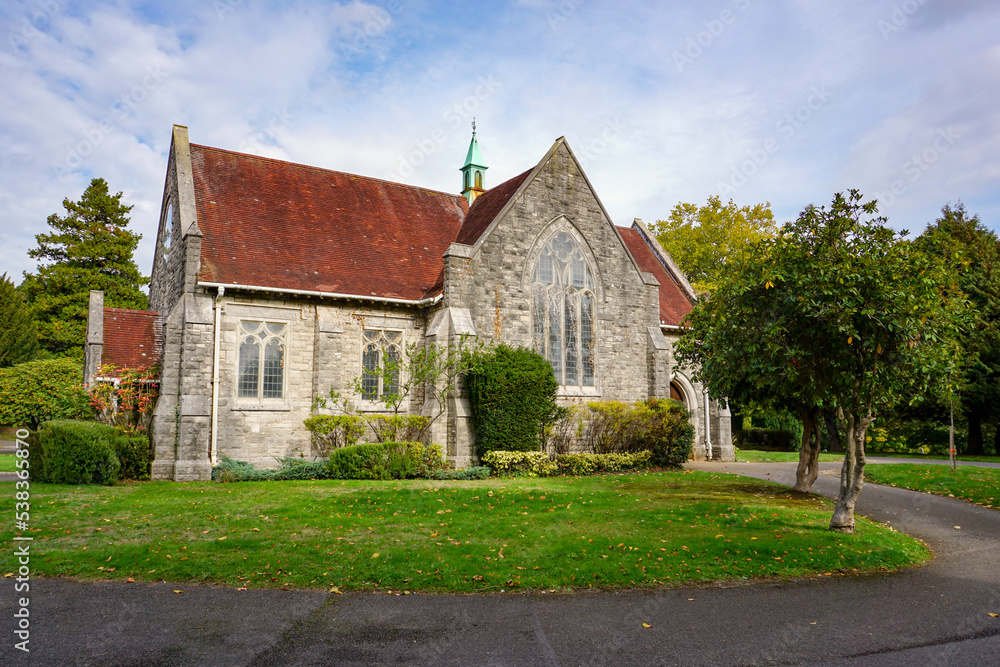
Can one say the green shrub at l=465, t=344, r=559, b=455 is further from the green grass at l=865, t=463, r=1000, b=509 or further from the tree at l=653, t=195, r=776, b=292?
the tree at l=653, t=195, r=776, b=292

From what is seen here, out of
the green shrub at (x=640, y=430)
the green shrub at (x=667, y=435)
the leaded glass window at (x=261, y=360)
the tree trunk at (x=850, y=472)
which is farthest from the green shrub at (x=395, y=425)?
the tree trunk at (x=850, y=472)

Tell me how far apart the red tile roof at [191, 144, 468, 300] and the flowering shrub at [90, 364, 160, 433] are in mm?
3194

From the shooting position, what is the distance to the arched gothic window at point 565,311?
2106cm

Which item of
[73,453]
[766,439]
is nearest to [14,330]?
[73,453]

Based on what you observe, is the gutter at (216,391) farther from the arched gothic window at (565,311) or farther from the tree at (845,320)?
the tree at (845,320)

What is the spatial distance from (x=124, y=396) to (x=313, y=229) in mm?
7513

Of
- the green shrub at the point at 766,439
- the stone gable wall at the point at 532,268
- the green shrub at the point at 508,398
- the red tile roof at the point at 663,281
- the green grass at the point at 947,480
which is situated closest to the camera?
the green grass at the point at 947,480

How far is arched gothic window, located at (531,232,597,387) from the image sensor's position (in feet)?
69.1

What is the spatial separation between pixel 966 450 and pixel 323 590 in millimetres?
39703

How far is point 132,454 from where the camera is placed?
16.0 metres

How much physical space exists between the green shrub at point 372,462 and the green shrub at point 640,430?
6186 millimetres

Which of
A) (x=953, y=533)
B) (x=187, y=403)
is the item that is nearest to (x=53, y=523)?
(x=187, y=403)

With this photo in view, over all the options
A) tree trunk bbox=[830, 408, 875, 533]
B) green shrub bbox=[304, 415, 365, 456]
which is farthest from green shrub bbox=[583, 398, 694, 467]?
tree trunk bbox=[830, 408, 875, 533]

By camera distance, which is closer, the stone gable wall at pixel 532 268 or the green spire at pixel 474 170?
the stone gable wall at pixel 532 268
